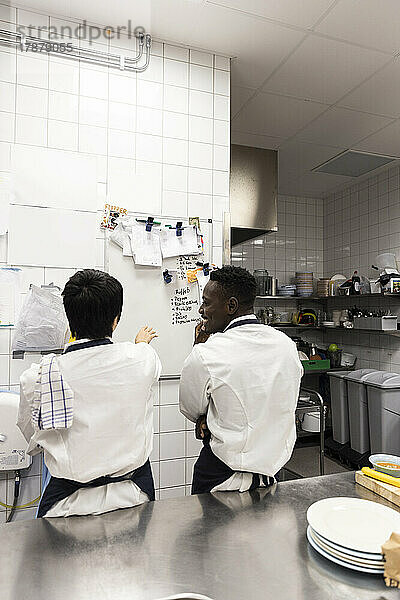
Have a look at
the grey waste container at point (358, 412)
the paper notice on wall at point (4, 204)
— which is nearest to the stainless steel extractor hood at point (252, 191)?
the paper notice on wall at point (4, 204)

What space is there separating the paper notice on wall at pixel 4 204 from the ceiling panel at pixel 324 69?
5.53 feet

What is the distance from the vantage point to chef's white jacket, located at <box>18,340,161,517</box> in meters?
1.25

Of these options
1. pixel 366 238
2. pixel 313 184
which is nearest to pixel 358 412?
pixel 366 238

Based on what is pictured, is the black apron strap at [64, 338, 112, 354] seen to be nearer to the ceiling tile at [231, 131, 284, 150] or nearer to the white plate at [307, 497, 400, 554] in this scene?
the white plate at [307, 497, 400, 554]

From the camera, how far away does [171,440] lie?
7.91 feet

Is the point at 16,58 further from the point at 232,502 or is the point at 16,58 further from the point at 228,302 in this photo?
the point at 232,502

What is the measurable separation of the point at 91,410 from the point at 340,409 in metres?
3.58

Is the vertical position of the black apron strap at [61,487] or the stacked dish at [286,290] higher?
the stacked dish at [286,290]

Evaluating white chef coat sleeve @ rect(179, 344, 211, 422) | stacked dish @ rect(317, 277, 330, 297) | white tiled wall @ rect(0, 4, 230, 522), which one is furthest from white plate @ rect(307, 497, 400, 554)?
stacked dish @ rect(317, 277, 330, 297)

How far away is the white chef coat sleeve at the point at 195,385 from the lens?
147cm

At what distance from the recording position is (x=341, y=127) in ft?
11.5

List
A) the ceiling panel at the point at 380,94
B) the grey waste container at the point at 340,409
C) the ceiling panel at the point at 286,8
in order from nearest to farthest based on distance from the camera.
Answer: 1. the ceiling panel at the point at 286,8
2. the ceiling panel at the point at 380,94
3. the grey waste container at the point at 340,409

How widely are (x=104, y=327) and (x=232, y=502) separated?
0.63m

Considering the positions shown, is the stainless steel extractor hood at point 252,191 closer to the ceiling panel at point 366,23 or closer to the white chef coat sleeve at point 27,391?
the ceiling panel at point 366,23
